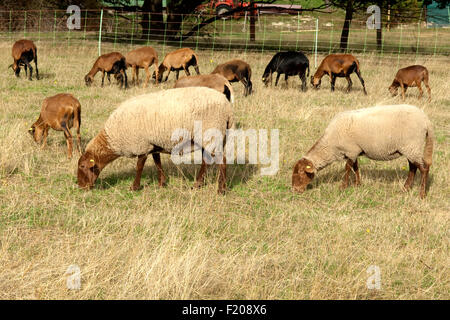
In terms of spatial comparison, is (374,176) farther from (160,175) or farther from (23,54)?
(23,54)

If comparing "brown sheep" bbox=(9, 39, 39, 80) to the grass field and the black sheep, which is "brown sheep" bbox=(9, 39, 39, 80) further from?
the black sheep

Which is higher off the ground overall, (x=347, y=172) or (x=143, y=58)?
(x=143, y=58)

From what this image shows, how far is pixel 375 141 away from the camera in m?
6.35

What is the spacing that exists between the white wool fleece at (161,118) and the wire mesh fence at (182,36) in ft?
38.8

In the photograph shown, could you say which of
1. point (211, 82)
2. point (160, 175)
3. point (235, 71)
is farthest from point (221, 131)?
point (235, 71)

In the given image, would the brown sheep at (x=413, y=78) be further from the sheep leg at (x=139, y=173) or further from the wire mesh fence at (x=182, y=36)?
the sheep leg at (x=139, y=173)

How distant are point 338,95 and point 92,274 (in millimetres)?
9842

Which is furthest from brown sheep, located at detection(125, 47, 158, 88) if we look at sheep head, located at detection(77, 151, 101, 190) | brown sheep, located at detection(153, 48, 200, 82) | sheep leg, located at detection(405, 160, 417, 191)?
sheep leg, located at detection(405, 160, 417, 191)

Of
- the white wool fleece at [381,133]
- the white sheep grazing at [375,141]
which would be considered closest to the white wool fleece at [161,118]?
the white sheep grazing at [375,141]

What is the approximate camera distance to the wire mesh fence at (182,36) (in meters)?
20.9

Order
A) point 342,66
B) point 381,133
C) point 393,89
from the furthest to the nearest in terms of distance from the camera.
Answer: point 342,66 < point 393,89 < point 381,133

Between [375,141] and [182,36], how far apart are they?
16.2 m

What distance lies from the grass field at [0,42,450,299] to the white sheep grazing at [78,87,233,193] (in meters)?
0.36

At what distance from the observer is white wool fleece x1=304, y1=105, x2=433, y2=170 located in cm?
630
